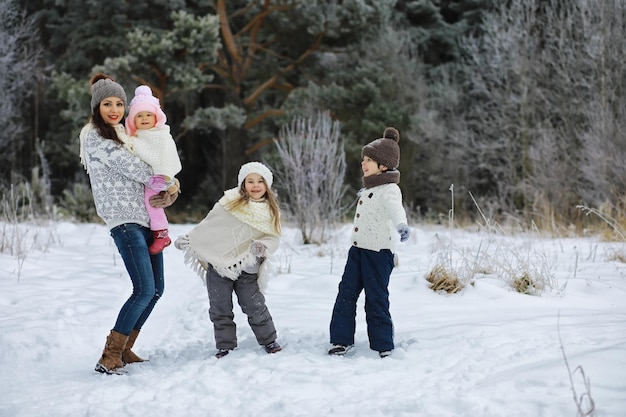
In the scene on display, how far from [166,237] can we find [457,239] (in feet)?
18.1

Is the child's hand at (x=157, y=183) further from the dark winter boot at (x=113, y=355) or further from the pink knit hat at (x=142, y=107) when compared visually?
the dark winter boot at (x=113, y=355)

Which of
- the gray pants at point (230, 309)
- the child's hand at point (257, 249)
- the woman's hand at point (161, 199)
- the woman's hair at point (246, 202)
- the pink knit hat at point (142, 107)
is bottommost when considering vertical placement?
the gray pants at point (230, 309)

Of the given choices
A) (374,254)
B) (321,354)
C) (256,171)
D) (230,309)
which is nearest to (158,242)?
(230,309)

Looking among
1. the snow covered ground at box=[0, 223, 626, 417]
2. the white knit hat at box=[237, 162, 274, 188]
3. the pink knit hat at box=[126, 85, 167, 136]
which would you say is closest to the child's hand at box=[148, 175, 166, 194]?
the pink knit hat at box=[126, 85, 167, 136]

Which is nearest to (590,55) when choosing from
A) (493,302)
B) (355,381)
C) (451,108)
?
(451,108)

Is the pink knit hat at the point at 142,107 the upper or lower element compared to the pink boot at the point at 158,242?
upper

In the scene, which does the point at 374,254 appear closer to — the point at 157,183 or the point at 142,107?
the point at 157,183

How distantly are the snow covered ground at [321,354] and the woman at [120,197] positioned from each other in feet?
0.85

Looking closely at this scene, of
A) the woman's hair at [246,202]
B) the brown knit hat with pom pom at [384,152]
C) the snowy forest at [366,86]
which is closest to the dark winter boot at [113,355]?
the woman's hair at [246,202]

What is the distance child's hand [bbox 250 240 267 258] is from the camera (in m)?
3.78

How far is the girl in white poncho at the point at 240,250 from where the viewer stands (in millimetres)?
3826

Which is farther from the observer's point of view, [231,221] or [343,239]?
[343,239]

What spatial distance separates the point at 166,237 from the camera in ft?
12.4

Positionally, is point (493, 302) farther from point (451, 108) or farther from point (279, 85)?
point (451, 108)
